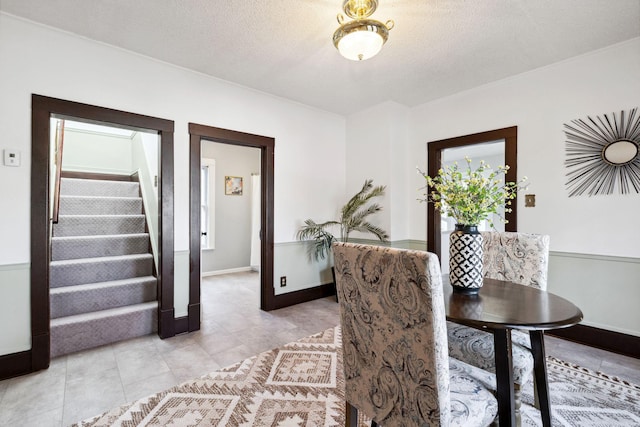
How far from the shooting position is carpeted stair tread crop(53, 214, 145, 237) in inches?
141

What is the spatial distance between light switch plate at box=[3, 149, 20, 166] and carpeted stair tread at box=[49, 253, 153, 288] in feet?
3.61

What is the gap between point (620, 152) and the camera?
2.60m

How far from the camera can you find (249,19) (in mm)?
2268

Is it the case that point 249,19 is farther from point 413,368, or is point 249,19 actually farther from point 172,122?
point 413,368

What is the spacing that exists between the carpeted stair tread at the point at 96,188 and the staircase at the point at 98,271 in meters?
0.01

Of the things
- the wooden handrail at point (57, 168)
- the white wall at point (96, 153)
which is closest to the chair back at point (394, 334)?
the wooden handrail at point (57, 168)

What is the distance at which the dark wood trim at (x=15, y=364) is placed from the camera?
2189mm

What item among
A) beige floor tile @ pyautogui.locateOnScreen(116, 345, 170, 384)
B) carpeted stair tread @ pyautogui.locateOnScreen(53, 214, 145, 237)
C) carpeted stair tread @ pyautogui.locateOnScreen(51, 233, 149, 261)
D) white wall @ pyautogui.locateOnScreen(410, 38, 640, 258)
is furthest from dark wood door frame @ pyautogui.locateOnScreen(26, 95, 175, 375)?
white wall @ pyautogui.locateOnScreen(410, 38, 640, 258)

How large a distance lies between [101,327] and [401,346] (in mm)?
2837

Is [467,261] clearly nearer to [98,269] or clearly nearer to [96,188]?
[98,269]

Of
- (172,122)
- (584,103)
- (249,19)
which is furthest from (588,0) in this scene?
(172,122)

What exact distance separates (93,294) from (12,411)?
3.93 ft

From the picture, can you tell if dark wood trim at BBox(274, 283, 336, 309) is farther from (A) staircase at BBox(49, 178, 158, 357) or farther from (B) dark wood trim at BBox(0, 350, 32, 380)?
(B) dark wood trim at BBox(0, 350, 32, 380)

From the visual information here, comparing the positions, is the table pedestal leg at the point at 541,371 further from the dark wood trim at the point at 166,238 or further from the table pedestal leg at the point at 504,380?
the dark wood trim at the point at 166,238
